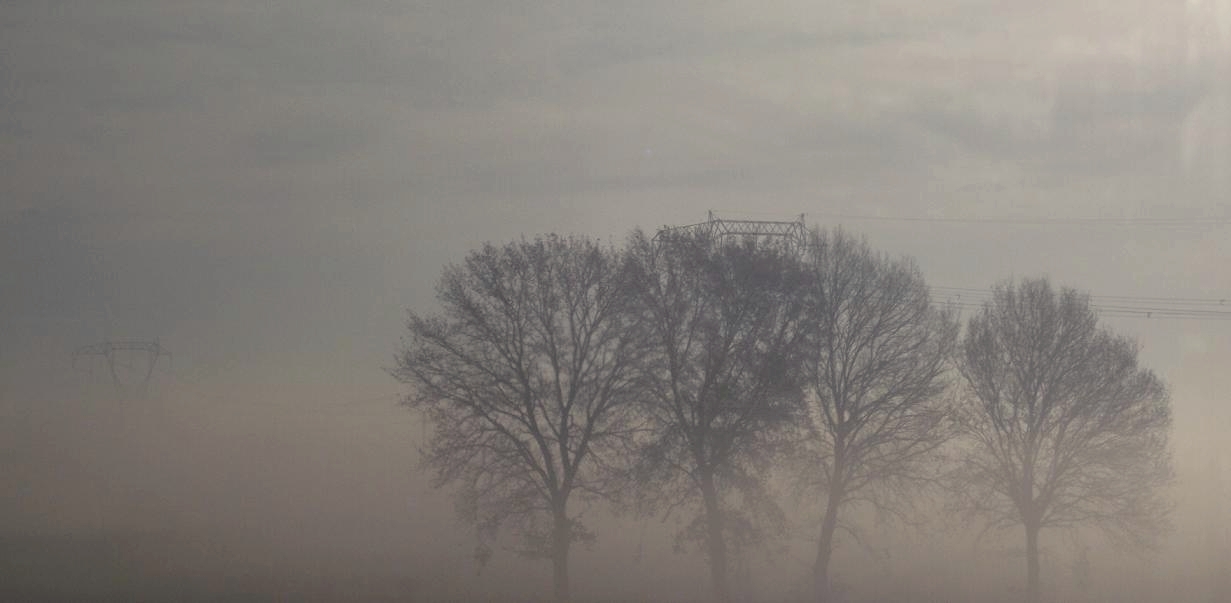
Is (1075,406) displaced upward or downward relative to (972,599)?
upward

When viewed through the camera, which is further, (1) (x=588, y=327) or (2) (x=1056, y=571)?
(2) (x=1056, y=571)

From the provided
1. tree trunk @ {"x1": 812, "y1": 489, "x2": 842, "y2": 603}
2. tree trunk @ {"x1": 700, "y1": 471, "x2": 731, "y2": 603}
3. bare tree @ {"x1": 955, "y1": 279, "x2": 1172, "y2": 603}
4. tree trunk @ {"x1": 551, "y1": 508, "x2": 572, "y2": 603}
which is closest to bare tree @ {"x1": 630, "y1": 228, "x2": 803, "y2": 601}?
tree trunk @ {"x1": 700, "y1": 471, "x2": 731, "y2": 603}

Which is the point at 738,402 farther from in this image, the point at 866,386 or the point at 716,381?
the point at 866,386

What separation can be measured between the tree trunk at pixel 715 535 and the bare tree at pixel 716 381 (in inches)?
1.5

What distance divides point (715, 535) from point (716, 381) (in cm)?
579

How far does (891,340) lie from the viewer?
189ft

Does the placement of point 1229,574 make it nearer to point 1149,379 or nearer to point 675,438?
point 1149,379

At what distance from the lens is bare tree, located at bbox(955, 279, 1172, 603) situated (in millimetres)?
60500

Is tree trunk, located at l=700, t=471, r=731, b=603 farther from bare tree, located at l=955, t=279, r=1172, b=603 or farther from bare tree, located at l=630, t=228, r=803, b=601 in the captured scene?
bare tree, located at l=955, t=279, r=1172, b=603

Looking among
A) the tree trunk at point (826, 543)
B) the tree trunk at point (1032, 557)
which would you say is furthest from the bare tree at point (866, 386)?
the tree trunk at point (1032, 557)

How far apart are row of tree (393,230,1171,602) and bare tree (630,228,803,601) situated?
0.25 ft

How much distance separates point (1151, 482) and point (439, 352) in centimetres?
3226

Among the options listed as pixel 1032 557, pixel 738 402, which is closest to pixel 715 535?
pixel 738 402

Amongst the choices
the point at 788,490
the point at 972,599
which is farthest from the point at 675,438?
the point at 972,599
